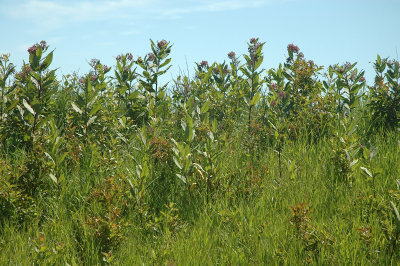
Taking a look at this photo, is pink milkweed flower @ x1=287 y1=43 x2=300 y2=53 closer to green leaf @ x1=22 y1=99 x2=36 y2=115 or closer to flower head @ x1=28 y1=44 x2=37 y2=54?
flower head @ x1=28 y1=44 x2=37 y2=54

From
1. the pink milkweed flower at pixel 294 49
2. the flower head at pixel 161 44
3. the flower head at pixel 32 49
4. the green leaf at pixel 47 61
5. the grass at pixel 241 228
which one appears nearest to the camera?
the grass at pixel 241 228

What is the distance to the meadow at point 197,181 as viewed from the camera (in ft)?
11.0

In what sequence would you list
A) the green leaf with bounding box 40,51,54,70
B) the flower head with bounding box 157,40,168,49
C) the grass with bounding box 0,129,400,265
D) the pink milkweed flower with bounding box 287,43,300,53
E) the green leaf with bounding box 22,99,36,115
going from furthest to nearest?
1. the pink milkweed flower with bounding box 287,43,300,53
2. the flower head with bounding box 157,40,168,49
3. the green leaf with bounding box 40,51,54,70
4. the green leaf with bounding box 22,99,36,115
5. the grass with bounding box 0,129,400,265

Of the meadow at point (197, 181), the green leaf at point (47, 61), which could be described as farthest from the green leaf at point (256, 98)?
the green leaf at point (47, 61)

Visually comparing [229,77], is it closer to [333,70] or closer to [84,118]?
[333,70]

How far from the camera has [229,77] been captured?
737 cm

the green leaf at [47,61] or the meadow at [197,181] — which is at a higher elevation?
the green leaf at [47,61]

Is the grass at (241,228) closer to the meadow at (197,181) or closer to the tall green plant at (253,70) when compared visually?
the meadow at (197,181)

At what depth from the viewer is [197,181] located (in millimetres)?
4406

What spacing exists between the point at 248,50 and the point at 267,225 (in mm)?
3311

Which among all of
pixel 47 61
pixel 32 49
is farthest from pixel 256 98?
pixel 32 49

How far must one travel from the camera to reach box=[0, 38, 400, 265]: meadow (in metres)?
3.36

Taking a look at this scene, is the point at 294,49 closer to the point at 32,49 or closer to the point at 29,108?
the point at 32,49

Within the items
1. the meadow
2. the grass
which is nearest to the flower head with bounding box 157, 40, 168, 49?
the meadow
